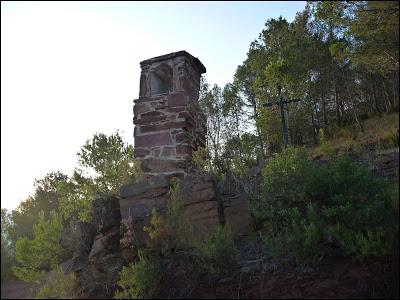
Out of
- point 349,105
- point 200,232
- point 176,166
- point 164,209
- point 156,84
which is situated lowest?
point 200,232

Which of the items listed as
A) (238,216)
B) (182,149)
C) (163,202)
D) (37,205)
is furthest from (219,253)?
(37,205)

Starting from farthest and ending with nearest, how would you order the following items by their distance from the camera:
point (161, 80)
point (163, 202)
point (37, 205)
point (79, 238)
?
point (37, 205) → point (161, 80) → point (79, 238) → point (163, 202)

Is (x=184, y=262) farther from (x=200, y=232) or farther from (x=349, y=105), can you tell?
(x=349, y=105)

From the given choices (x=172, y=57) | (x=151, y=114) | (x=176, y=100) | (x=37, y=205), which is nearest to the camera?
(x=176, y=100)

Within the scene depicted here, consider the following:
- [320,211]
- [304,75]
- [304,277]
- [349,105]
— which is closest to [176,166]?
[320,211]

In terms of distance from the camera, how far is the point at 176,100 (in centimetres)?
702

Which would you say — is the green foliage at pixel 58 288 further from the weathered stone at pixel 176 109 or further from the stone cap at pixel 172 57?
the stone cap at pixel 172 57

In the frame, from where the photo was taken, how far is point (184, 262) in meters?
4.78

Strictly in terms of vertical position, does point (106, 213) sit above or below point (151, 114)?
below

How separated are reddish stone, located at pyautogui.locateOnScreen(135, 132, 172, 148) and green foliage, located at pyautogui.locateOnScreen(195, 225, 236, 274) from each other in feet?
9.12

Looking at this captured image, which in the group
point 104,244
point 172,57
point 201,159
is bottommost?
point 104,244

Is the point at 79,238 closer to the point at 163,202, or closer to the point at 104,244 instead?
the point at 104,244

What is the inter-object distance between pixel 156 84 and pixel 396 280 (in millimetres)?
5377

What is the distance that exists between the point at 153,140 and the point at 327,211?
3.60 meters
